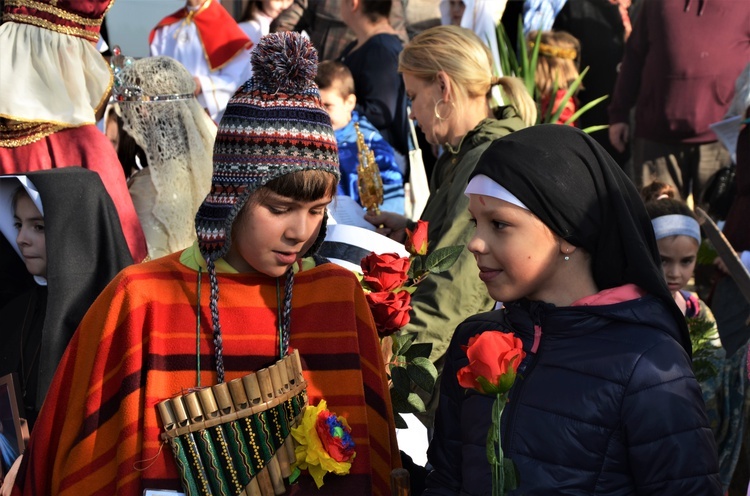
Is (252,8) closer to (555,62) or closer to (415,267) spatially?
(555,62)

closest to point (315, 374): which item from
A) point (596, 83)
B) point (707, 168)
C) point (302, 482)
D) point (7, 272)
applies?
point (302, 482)

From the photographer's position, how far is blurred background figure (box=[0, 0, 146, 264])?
14.4 feet

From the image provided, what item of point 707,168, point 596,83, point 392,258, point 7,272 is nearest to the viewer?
point 392,258

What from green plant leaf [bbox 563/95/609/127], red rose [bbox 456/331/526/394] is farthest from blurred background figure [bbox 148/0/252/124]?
red rose [bbox 456/331/526/394]

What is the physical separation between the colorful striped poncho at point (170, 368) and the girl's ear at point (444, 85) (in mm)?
1663

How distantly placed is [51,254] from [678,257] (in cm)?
293

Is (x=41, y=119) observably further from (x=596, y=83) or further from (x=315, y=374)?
(x=596, y=83)

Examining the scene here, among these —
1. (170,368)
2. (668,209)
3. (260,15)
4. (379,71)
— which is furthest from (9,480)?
(260,15)

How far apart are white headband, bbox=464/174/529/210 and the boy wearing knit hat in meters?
0.40

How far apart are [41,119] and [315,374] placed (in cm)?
220

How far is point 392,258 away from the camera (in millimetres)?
3152

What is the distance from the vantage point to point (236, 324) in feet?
9.20

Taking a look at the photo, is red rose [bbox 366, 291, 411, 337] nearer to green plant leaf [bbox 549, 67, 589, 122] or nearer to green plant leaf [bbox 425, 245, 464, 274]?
green plant leaf [bbox 425, 245, 464, 274]

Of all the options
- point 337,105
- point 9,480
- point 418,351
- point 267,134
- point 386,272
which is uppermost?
point 267,134
